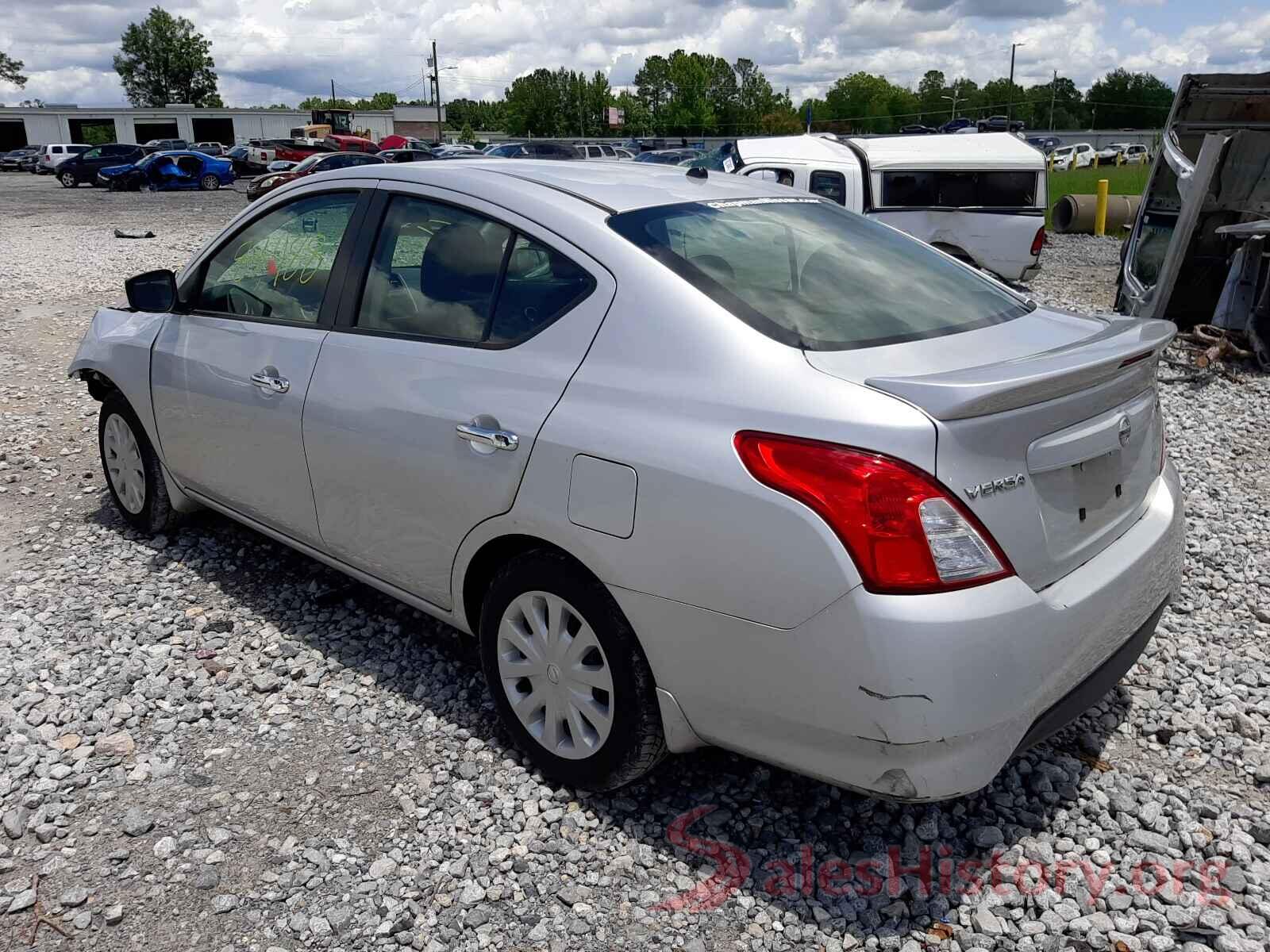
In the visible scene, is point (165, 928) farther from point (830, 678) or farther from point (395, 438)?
Result: point (830, 678)

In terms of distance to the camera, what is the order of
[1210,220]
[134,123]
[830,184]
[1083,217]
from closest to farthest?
[1210,220]
[830,184]
[1083,217]
[134,123]

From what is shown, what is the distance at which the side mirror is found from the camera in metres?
4.32

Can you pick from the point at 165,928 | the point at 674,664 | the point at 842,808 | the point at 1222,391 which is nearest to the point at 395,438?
the point at 674,664

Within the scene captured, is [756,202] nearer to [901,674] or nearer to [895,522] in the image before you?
[895,522]

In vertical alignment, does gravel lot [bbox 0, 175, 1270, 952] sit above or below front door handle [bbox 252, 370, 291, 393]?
below

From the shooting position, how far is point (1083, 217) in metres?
21.1

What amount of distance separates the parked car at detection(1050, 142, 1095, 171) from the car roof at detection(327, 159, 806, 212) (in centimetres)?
5131

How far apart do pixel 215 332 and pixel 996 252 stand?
11230 millimetres

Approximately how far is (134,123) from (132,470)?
78.7m

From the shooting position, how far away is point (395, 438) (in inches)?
127

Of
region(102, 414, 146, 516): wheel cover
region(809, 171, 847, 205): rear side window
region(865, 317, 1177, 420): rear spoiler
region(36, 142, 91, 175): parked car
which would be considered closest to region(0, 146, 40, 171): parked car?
region(36, 142, 91, 175): parked car

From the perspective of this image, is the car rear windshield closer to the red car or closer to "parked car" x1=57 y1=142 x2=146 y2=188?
"parked car" x1=57 y1=142 x2=146 y2=188

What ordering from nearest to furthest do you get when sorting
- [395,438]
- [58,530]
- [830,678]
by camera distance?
[830,678]
[395,438]
[58,530]

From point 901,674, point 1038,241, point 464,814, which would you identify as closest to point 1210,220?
point 1038,241
